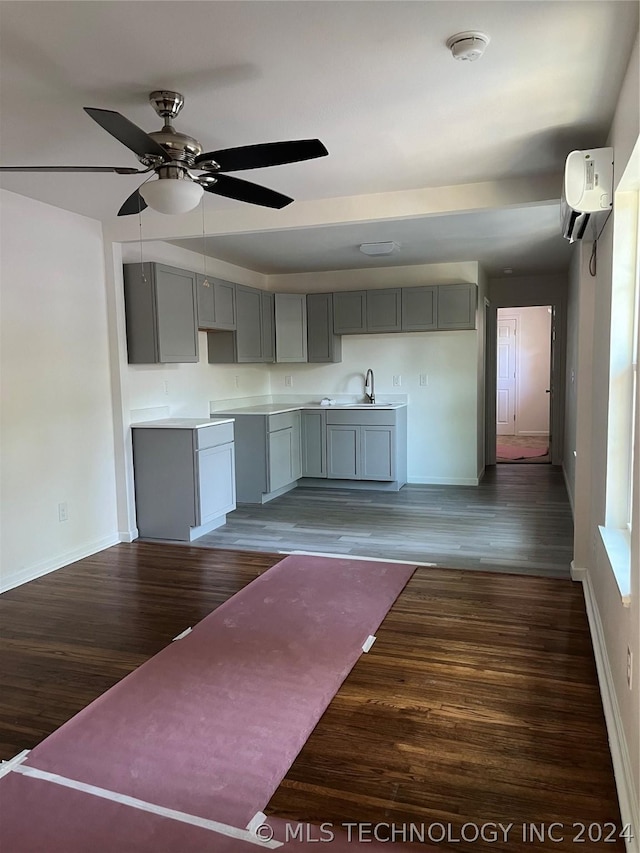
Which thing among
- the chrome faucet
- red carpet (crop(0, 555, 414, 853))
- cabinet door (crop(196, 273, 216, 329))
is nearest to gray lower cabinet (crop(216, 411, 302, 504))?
cabinet door (crop(196, 273, 216, 329))

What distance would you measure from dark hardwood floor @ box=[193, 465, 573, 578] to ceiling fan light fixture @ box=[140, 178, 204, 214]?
8.93ft

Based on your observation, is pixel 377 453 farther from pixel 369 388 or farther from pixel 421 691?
pixel 421 691

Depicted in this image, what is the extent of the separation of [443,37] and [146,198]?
120cm

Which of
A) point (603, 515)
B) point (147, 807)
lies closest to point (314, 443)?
point (603, 515)

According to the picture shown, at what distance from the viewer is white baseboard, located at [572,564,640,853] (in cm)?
159

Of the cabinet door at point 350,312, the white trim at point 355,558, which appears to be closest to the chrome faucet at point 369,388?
the cabinet door at point 350,312

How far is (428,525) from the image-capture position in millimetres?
4934

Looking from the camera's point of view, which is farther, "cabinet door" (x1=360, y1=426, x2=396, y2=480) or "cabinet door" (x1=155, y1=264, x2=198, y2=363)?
"cabinet door" (x1=360, y1=426, x2=396, y2=480)

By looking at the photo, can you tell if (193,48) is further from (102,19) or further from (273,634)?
(273,634)

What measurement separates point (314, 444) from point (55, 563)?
3.16m

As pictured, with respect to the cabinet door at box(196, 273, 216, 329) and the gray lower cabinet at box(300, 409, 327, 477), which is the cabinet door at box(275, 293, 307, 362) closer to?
the gray lower cabinet at box(300, 409, 327, 477)

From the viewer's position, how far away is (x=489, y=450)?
7953mm

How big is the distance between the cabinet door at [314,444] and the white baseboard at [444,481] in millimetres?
1059

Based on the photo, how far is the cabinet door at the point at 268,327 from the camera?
6.45 m
